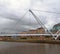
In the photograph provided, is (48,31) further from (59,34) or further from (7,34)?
(7,34)

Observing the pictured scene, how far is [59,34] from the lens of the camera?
64.0 m

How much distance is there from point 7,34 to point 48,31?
1378 cm

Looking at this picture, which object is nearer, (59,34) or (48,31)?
(59,34)

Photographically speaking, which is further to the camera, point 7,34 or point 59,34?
point 7,34

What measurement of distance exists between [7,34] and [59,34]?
18.7 meters

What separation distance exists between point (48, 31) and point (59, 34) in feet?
24.9

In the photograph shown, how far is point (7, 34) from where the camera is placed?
73250 millimetres

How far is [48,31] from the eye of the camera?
71.1 m

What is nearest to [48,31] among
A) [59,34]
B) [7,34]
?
[59,34]
